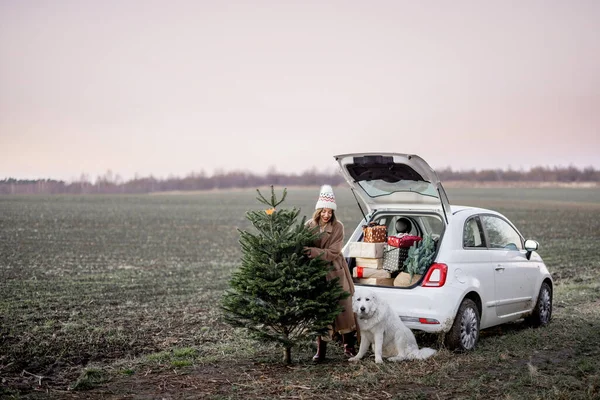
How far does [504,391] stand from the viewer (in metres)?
5.89

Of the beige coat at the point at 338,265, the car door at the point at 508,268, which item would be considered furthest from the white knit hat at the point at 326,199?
the car door at the point at 508,268

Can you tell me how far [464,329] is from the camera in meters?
7.38

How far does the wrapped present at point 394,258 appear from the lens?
7.82 m

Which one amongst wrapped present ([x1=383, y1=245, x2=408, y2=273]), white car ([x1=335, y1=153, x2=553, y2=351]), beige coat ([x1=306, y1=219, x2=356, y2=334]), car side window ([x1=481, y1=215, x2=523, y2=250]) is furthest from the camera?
car side window ([x1=481, y1=215, x2=523, y2=250])

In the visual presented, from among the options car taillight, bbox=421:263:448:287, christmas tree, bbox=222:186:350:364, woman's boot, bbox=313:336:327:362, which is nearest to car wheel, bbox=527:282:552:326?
car taillight, bbox=421:263:448:287

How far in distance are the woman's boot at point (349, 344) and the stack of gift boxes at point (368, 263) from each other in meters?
0.71

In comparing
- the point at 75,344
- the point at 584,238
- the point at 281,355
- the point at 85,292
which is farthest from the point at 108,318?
the point at 584,238

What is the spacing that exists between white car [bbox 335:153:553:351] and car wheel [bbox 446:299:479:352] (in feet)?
0.04

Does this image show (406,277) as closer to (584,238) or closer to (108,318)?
(108,318)

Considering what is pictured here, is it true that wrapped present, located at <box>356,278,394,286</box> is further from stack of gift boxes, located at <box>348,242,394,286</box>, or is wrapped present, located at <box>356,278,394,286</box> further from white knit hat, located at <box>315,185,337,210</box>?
white knit hat, located at <box>315,185,337,210</box>

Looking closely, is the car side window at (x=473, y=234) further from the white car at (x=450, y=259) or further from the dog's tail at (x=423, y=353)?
the dog's tail at (x=423, y=353)

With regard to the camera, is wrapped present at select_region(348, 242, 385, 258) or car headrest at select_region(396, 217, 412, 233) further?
car headrest at select_region(396, 217, 412, 233)

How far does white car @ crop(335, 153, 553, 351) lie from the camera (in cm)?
718

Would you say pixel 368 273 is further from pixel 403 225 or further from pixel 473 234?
pixel 473 234
